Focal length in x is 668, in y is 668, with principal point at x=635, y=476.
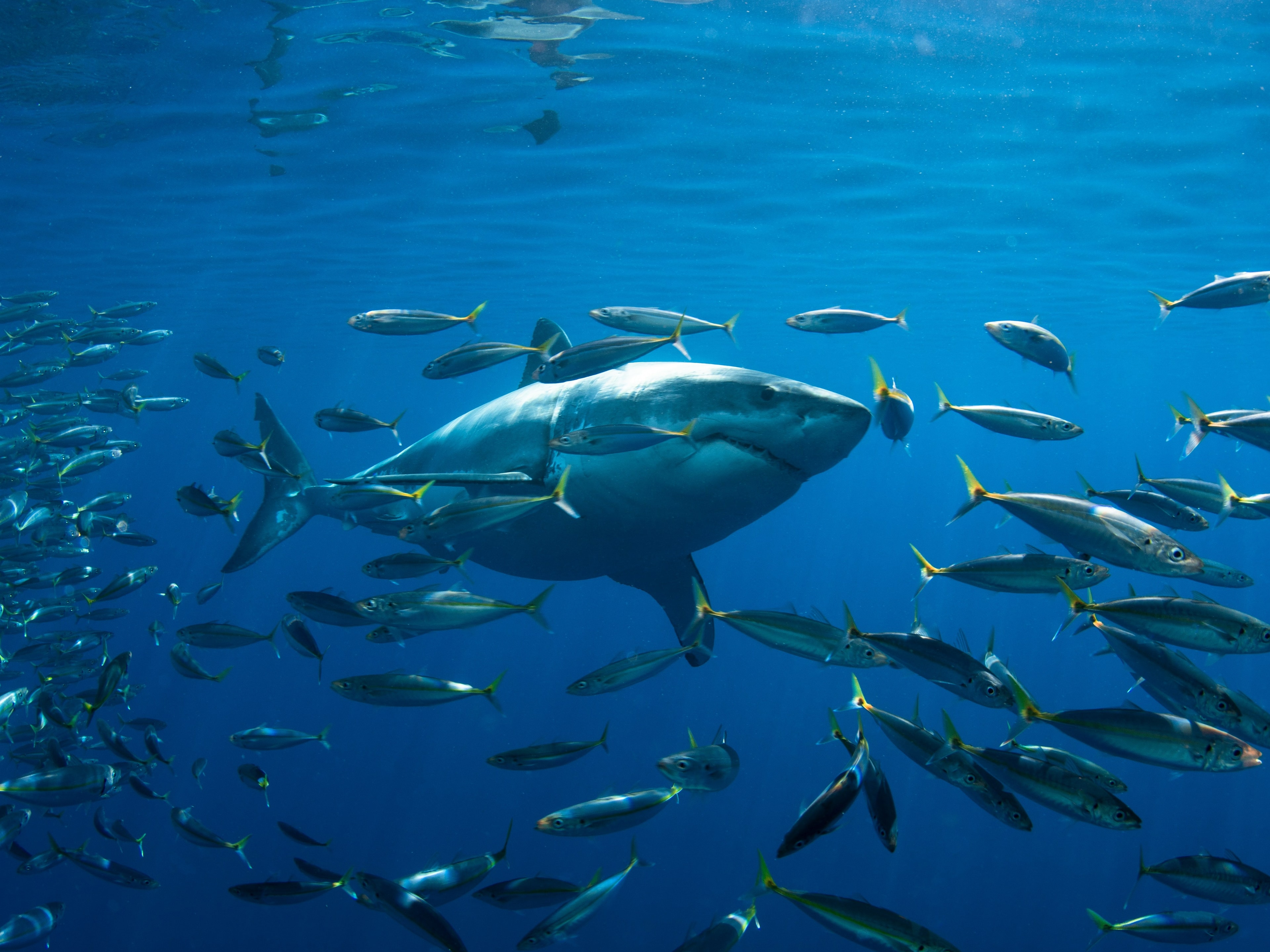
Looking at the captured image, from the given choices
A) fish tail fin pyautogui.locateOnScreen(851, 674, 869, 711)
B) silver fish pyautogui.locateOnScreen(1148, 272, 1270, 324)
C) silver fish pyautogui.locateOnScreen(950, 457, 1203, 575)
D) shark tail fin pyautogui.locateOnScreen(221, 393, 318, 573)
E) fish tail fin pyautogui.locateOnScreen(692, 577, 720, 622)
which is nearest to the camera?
silver fish pyautogui.locateOnScreen(950, 457, 1203, 575)

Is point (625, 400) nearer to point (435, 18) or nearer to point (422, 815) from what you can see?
point (435, 18)

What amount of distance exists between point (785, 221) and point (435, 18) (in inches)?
444

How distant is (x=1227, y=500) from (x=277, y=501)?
7.12 metres

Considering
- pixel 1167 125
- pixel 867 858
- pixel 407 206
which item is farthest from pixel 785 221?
pixel 867 858

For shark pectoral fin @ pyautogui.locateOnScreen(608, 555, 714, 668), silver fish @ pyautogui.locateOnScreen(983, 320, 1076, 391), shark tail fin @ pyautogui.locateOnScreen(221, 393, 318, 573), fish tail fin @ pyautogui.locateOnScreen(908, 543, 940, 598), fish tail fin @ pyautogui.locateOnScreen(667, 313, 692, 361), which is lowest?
shark pectoral fin @ pyautogui.locateOnScreen(608, 555, 714, 668)

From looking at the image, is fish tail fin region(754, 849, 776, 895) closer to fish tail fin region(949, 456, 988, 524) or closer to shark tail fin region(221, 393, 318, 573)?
fish tail fin region(949, 456, 988, 524)

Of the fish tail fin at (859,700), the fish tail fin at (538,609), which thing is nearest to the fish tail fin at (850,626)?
the fish tail fin at (859,700)

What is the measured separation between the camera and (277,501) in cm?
Result: 627

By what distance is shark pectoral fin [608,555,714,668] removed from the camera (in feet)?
18.1

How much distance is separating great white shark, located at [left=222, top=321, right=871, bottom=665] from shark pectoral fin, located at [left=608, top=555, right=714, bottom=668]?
66mm

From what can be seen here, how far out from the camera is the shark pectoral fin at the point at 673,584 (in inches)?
217

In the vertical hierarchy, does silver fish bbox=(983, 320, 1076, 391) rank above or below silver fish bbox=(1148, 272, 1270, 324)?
below

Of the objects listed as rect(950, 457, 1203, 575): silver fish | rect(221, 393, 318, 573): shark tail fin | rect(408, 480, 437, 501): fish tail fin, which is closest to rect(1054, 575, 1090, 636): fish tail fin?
rect(950, 457, 1203, 575): silver fish

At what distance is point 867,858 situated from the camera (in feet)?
67.5
